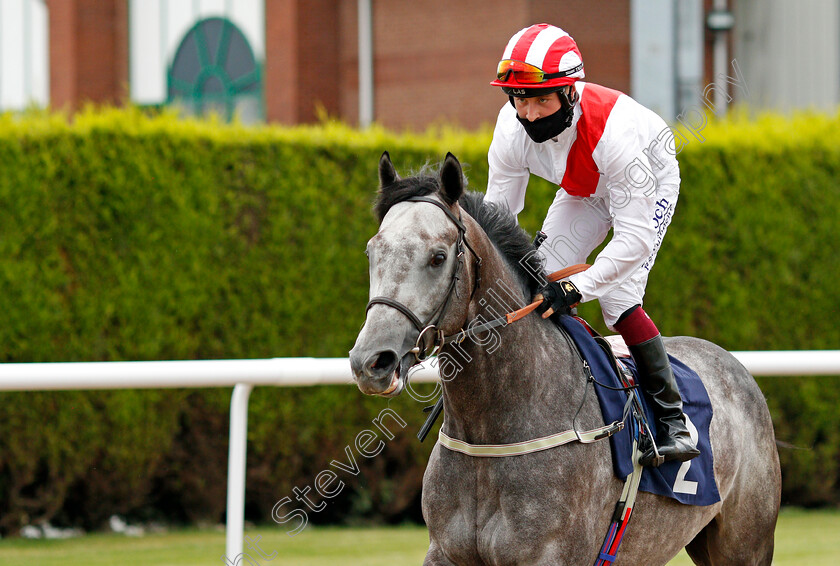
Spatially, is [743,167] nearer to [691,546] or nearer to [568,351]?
[691,546]

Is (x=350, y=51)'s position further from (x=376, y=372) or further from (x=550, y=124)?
(x=376, y=372)

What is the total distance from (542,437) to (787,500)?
5.31 m

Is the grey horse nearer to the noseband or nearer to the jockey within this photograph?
the noseband

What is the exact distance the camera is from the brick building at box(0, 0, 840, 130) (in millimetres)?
11148

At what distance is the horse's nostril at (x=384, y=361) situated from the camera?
2213 mm

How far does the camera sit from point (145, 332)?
5.97 m

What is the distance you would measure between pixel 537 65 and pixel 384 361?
1094 mm

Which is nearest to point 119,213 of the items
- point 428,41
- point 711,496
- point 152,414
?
point 152,414

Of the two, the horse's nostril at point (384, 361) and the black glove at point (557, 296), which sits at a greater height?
the black glove at point (557, 296)

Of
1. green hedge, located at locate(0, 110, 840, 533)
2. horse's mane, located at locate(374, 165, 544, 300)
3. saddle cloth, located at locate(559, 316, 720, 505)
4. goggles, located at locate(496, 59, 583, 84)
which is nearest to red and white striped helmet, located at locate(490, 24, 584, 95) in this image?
goggles, located at locate(496, 59, 583, 84)

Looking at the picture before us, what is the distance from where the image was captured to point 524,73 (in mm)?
2818

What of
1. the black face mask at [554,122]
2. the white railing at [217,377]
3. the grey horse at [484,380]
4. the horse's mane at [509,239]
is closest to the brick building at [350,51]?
the white railing at [217,377]

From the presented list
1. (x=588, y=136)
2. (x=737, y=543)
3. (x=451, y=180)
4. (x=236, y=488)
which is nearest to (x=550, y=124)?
(x=588, y=136)

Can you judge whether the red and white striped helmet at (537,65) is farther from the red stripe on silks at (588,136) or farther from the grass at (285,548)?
the grass at (285,548)
